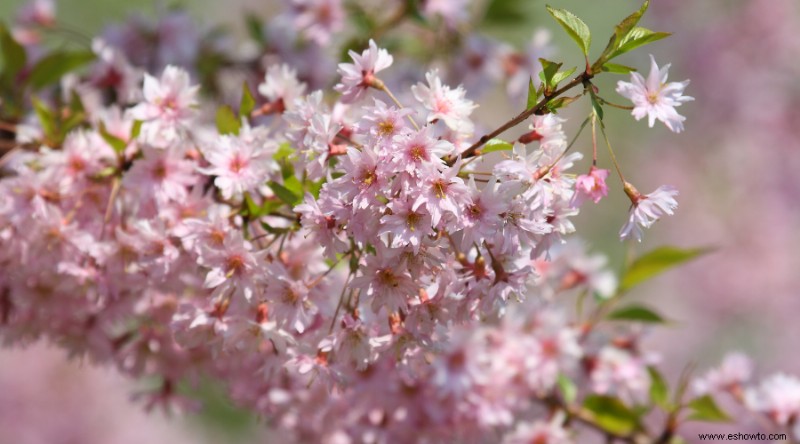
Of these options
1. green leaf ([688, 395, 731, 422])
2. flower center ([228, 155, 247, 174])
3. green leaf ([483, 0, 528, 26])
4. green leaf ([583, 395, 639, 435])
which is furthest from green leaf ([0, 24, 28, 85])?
green leaf ([688, 395, 731, 422])

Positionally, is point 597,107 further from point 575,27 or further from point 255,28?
point 255,28

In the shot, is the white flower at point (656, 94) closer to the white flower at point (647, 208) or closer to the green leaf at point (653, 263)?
the white flower at point (647, 208)

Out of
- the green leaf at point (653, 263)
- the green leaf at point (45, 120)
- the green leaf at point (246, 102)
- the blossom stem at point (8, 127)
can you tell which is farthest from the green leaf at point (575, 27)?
the blossom stem at point (8, 127)

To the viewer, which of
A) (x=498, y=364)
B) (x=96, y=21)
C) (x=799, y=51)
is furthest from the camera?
(x=96, y=21)

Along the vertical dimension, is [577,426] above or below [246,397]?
above

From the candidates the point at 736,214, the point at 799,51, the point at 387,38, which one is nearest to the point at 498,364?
the point at 387,38

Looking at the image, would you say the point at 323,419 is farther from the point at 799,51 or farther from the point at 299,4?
the point at 799,51

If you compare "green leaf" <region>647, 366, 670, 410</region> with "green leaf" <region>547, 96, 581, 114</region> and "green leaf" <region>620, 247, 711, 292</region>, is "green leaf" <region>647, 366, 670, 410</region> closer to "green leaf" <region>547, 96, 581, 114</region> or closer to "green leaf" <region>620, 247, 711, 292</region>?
"green leaf" <region>620, 247, 711, 292</region>
